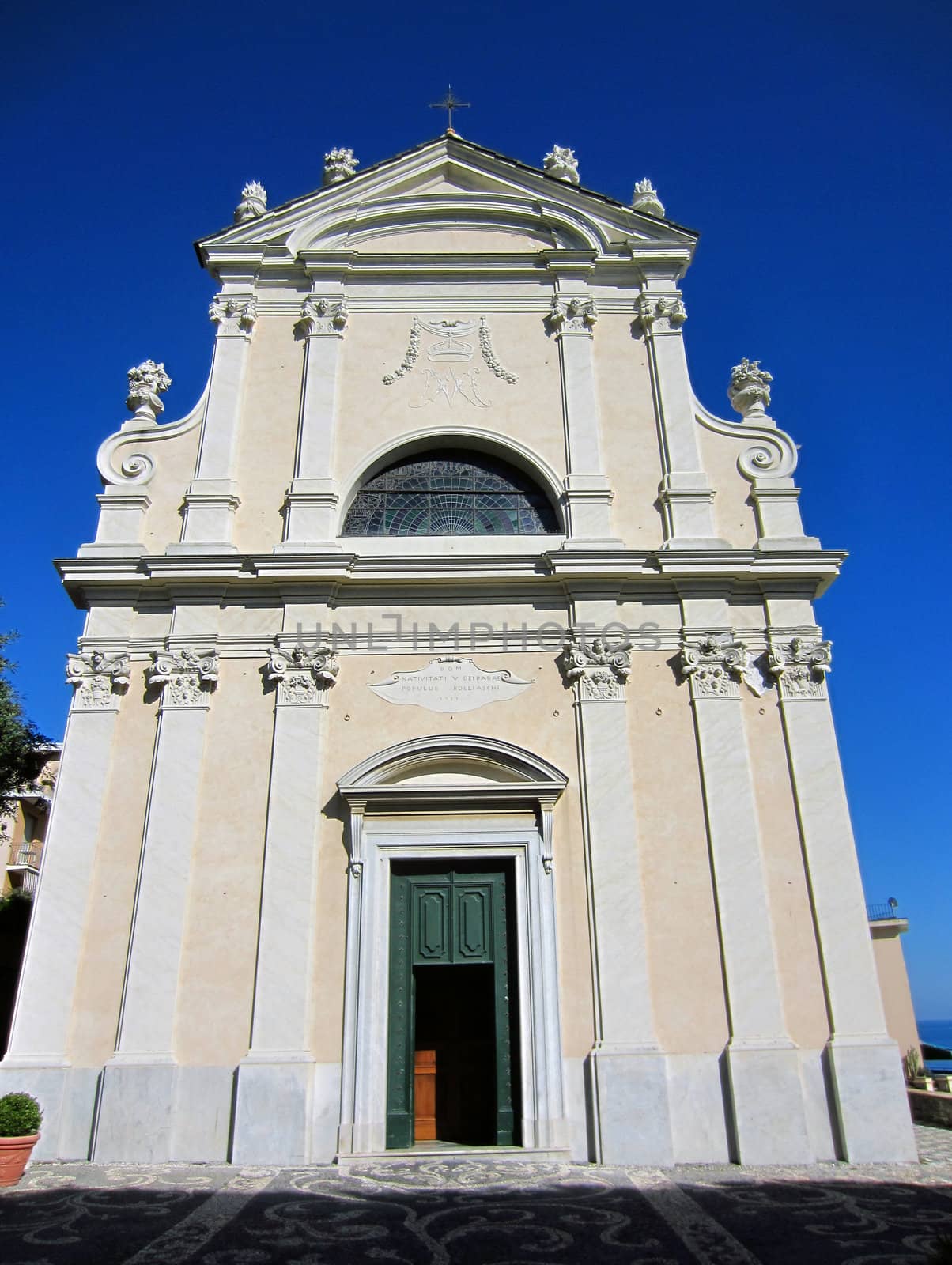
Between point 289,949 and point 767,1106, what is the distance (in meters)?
4.95

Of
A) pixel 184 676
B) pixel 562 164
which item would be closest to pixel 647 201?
pixel 562 164

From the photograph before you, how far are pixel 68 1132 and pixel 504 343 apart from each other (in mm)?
10735

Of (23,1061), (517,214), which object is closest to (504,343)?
(517,214)

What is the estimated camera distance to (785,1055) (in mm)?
9109

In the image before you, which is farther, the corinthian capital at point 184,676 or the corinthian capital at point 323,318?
the corinthian capital at point 323,318

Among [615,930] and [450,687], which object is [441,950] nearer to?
[615,930]

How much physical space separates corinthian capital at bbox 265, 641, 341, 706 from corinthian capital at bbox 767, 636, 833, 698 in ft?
17.0

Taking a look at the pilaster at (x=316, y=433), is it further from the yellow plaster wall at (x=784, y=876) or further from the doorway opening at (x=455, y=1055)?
the yellow plaster wall at (x=784, y=876)

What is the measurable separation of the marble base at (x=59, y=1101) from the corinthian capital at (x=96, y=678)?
3.77 meters

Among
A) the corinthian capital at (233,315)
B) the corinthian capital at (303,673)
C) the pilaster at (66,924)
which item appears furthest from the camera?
the corinthian capital at (233,315)

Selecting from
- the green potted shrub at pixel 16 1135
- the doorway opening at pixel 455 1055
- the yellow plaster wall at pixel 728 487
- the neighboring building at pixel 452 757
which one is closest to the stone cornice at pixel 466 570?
the neighboring building at pixel 452 757

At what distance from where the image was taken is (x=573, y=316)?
43.1 ft

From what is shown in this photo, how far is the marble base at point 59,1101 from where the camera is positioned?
881 centimetres

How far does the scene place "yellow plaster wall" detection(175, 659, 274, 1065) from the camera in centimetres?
932
